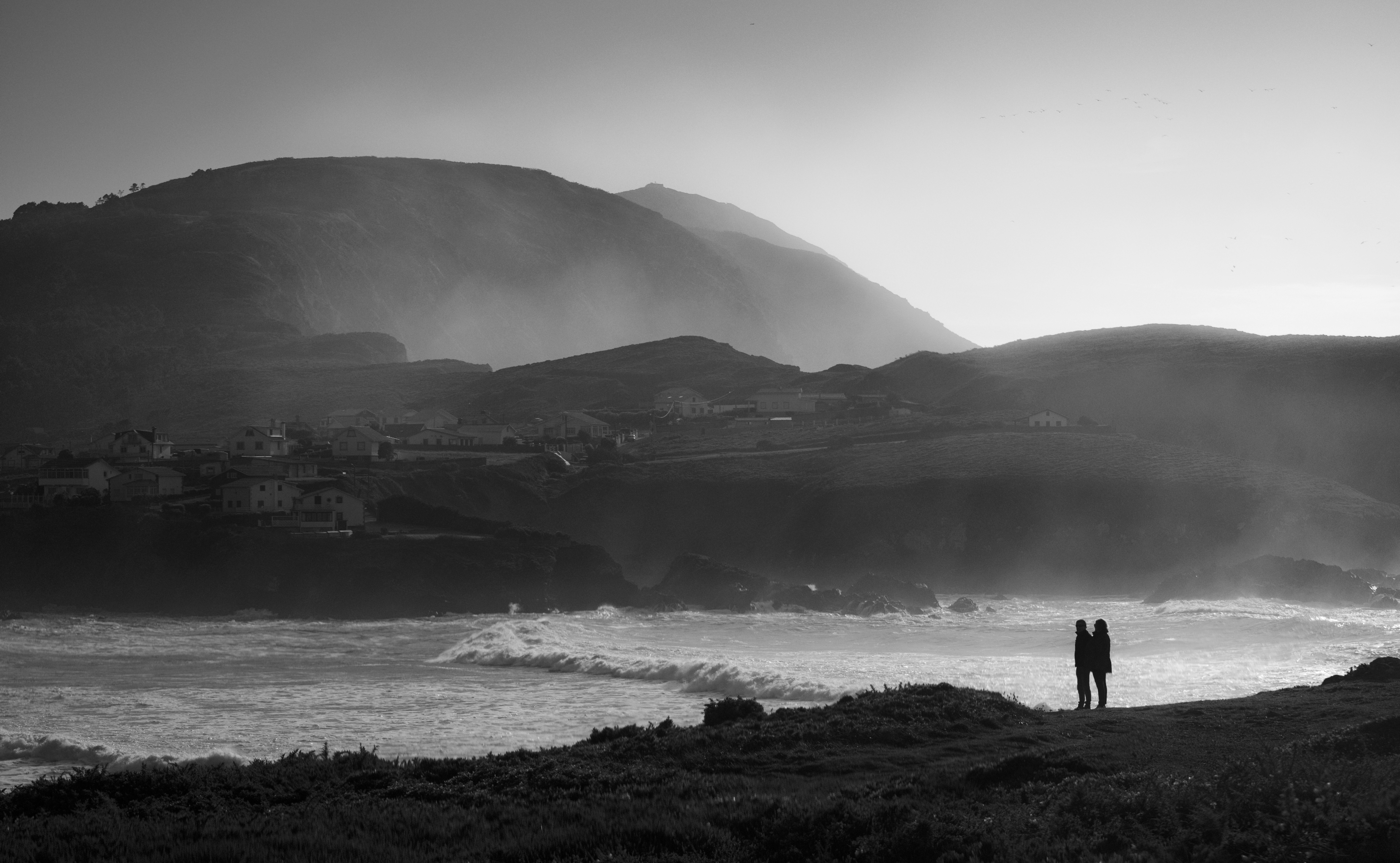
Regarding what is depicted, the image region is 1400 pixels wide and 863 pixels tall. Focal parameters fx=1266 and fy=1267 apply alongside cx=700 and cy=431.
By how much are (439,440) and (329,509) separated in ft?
105

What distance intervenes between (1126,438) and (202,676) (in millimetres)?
69839

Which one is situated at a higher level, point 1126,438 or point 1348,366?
point 1348,366

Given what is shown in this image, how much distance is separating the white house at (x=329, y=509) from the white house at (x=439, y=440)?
94.0ft

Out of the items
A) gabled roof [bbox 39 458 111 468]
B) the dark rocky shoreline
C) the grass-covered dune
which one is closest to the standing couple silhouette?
the dark rocky shoreline

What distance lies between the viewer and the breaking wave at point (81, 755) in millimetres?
22109

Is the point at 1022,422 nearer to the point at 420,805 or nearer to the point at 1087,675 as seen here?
the point at 1087,675

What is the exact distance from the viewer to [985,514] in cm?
7456

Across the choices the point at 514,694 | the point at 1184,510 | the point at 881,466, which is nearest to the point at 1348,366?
the point at 1184,510

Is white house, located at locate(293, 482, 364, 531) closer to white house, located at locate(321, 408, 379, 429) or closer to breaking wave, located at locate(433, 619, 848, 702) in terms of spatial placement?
breaking wave, located at locate(433, 619, 848, 702)

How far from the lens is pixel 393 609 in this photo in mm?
56688

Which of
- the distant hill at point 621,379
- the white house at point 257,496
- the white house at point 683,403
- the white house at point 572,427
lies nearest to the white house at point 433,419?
the white house at point 572,427

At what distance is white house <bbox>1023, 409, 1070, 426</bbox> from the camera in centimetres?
9531

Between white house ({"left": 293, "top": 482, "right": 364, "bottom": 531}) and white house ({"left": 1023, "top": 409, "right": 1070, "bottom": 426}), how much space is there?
51493 millimetres

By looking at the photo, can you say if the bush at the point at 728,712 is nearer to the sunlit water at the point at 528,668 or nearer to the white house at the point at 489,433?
the sunlit water at the point at 528,668
